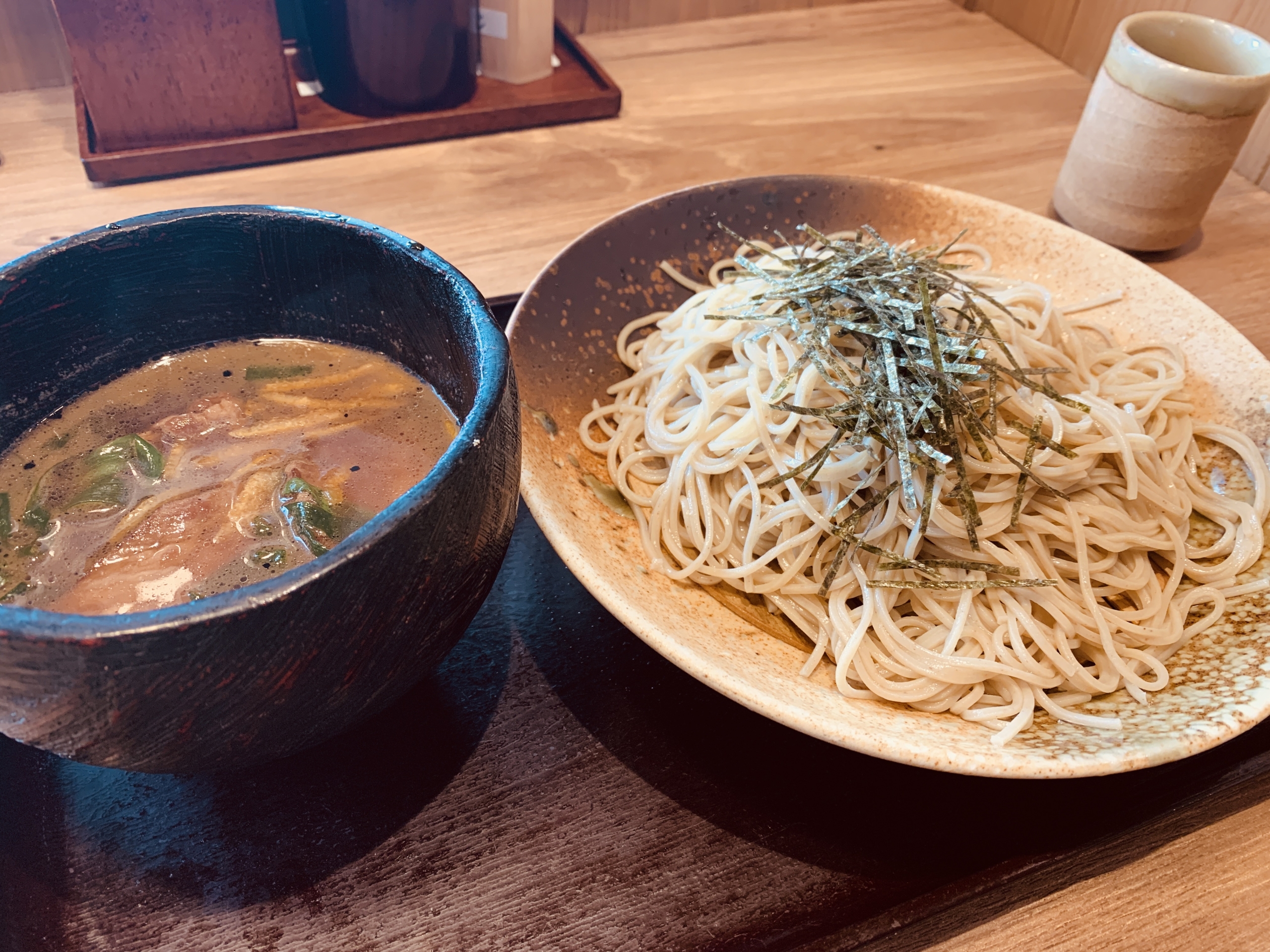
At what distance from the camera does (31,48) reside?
2.33 meters

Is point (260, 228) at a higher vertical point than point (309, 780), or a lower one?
higher

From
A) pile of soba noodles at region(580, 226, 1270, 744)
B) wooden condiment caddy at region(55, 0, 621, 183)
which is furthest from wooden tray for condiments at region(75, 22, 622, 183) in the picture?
pile of soba noodles at region(580, 226, 1270, 744)

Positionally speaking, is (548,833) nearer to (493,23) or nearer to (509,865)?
(509,865)

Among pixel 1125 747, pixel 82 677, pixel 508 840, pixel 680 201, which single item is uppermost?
pixel 82 677

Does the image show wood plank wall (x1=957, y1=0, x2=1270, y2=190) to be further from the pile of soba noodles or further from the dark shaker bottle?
the dark shaker bottle

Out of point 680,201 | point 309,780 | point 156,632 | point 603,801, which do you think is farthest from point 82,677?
point 680,201

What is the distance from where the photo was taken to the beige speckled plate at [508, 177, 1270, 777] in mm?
999

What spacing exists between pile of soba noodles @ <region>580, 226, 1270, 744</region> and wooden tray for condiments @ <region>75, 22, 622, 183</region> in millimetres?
1107

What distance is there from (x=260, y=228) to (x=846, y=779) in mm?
1011

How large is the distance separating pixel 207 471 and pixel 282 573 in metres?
0.31

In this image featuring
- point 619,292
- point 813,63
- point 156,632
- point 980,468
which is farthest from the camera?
point 813,63

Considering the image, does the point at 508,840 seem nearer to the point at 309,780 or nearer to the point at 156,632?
the point at 309,780

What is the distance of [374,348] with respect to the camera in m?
1.21

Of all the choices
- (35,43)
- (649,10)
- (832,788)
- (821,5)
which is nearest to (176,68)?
(35,43)
